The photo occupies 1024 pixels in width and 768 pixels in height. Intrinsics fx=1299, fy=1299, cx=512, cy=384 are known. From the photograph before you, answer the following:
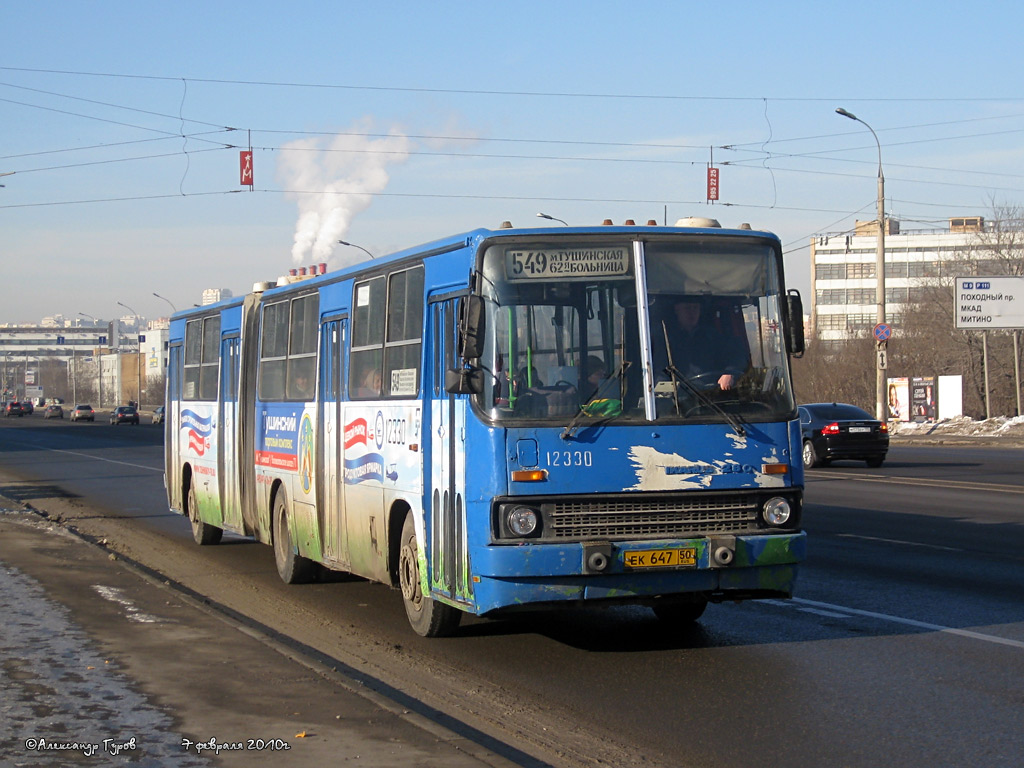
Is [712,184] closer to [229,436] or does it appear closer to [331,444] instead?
[229,436]

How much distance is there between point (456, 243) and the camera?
29.0ft

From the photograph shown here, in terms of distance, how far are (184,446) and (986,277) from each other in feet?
147

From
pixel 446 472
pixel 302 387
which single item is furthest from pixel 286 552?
pixel 446 472

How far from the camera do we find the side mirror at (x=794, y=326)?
8.80 metres

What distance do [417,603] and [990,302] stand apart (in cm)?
4981

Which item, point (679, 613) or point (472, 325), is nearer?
point (472, 325)

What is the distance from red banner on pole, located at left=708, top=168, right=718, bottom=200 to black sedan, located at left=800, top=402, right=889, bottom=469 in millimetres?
5607

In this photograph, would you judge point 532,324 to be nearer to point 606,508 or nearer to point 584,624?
point 606,508

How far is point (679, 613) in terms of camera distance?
9.84 meters

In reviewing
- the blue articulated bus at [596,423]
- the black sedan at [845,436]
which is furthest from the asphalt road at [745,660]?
the black sedan at [845,436]

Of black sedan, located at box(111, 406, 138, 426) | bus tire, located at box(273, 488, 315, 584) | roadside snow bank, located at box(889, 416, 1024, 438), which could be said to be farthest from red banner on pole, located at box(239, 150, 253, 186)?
black sedan, located at box(111, 406, 138, 426)

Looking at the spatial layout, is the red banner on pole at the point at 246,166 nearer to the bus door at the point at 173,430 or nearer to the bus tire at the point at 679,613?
the bus door at the point at 173,430

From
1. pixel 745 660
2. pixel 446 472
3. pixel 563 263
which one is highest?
pixel 563 263

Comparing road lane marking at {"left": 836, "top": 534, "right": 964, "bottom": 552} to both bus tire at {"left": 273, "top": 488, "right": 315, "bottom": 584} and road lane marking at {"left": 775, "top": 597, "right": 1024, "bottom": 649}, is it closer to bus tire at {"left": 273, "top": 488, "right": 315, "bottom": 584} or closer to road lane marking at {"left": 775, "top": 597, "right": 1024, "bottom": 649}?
road lane marking at {"left": 775, "top": 597, "right": 1024, "bottom": 649}
